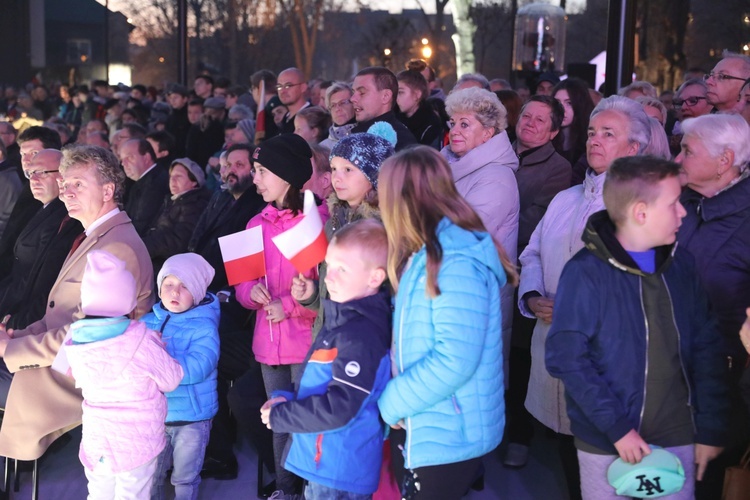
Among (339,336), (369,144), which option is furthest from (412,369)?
(369,144)

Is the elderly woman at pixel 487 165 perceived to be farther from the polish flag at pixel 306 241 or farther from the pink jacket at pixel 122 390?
the pink jacket at pixel 122 390

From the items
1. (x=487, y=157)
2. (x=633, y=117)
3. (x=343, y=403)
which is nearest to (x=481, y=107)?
(x=487, y=157)

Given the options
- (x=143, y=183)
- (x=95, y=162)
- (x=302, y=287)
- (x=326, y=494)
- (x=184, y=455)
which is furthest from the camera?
(x=143, y=183)

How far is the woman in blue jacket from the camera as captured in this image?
10.0 feet

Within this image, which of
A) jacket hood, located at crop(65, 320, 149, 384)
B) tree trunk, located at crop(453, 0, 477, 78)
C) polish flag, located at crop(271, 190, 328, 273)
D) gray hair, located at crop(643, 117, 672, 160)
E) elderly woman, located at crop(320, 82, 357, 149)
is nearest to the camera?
jacket hood, located at crop(65, 320, 149, 384)

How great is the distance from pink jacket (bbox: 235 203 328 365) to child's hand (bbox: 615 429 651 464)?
1831 millimetres

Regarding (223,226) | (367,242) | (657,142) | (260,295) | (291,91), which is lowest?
(260,295)

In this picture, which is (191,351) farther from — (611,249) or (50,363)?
(611,249)

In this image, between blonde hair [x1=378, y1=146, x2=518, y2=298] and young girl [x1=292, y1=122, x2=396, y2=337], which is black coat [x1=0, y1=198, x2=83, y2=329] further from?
blonde hair [x1=378, y1=146, x2=518, y2=298]

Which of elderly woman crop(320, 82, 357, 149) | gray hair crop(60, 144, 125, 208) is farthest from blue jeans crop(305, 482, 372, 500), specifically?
elderly woman crop(320, 82, 357, 149)

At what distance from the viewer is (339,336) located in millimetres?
3312

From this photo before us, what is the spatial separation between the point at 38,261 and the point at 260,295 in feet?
5.16

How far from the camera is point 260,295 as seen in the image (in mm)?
4492

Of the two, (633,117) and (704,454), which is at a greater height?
(633,117)
